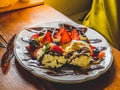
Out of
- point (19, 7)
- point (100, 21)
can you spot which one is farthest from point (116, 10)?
point (19, 7)

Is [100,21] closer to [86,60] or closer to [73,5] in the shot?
[73,5]

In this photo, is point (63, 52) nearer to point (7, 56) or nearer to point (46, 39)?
point (46, 39)

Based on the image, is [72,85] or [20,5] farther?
[20,5]

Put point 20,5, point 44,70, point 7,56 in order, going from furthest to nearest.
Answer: point 20,5, point 7,56, point 44,70

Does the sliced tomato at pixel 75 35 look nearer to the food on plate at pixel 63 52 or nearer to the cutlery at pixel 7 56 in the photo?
the food on plate at pixel 63 52

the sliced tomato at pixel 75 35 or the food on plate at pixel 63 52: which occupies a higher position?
the food on plate at pixel 63 52

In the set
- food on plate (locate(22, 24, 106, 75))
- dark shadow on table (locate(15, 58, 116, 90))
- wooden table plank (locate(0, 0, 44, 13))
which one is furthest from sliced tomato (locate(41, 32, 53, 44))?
wooden table plank (locate(0, 0, 44, 13))

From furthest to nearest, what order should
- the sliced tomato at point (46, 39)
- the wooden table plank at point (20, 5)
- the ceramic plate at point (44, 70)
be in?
the wooden table plank at point (20, 5)
the sliced tomato at point (46, 39)
the ceramic plate at point (44, 70)

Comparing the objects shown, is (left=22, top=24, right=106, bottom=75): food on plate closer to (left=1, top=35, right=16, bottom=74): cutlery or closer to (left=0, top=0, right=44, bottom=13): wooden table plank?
(left=1, top=35, right=16, bottom=74): cutlery

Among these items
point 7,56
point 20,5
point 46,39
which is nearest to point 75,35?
point 46,39

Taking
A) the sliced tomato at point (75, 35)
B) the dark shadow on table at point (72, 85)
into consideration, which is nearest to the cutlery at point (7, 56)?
the dark shadow on table at point (72, 85)

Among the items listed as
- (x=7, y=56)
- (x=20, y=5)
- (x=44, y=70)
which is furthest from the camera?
(x=20, y=5)
